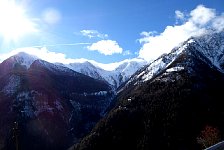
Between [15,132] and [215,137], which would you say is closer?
[15,132]

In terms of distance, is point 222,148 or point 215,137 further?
point 215,137

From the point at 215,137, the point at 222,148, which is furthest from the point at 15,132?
the point at 215,137

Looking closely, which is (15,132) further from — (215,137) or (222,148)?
(215,137)

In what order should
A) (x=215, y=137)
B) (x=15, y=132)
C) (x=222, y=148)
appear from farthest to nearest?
(x=215, y=137) < (x=15, y=132) < (x=222, y=148)

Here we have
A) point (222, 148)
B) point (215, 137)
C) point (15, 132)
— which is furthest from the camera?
point (215, 137)

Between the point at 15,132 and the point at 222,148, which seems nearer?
the point at 222,148
